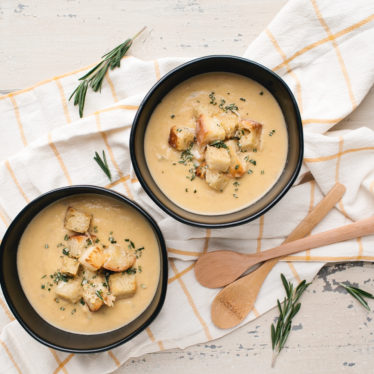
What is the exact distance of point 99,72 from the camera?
216 centimetres

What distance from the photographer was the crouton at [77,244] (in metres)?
1.91

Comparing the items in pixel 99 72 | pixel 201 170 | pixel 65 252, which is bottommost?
pixel 65 252

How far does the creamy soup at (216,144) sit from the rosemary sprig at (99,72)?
1.49ft

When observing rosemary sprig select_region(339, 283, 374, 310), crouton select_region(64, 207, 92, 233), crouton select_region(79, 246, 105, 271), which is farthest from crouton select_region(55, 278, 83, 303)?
rosemary sprig select_region(339, 283, 374, 310)

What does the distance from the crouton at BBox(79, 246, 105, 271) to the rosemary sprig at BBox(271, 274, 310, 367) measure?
942 mm

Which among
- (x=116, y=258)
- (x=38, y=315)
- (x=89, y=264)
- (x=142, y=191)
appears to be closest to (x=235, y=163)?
(x=142, y=191)

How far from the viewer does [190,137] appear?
1.80m

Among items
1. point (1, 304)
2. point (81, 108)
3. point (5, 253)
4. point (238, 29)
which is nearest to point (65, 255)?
point (5, 253)

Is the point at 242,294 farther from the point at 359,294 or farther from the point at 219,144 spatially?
the point at 219,144

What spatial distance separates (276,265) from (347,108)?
34.7 inches

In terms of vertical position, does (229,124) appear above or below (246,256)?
above

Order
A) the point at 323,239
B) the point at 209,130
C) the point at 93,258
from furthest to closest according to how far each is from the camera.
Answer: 1. the point at 323,239
2. the point at 93,258
3. the point at 209,130

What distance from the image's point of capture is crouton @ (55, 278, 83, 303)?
6.32 ft

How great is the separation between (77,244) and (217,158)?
762 mm
